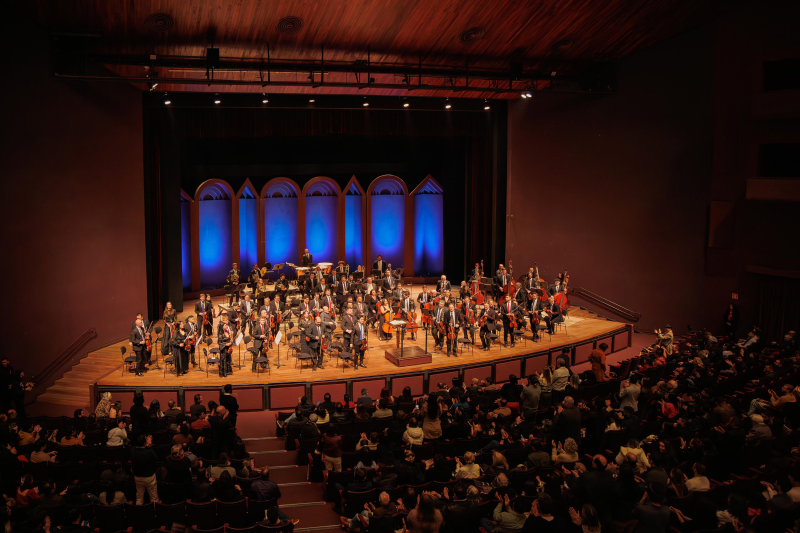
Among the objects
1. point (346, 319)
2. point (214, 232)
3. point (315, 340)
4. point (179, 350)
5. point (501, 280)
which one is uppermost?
point (214, 232)

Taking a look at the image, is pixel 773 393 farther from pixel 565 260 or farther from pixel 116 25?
pixel 116 25

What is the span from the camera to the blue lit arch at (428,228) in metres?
21.0

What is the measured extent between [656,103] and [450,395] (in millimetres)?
9768

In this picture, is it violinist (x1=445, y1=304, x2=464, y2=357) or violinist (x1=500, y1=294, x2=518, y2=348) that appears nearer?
violinist (x1=445, y1=304, x2=464, y2=357)

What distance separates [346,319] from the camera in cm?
1192

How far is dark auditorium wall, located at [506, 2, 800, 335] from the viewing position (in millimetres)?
13023

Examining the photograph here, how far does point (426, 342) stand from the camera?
13.0m

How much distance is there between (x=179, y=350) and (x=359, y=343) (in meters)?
3.25

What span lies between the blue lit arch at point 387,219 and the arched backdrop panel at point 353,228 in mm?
313

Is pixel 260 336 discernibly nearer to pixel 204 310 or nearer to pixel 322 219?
pixel 204 310

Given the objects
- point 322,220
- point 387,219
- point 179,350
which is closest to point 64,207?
point 179,350

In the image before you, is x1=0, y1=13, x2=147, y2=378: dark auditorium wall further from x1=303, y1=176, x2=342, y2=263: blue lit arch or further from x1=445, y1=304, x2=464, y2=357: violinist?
x1=445, y1=304, x2=464, y2=357: violinist

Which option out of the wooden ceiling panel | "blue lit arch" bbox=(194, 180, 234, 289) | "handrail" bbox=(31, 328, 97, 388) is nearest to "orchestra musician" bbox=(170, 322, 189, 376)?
"handrail" bbox=(31, 328, 97, 388)

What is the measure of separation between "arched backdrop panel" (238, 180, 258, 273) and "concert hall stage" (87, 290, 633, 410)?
19.9 feet
